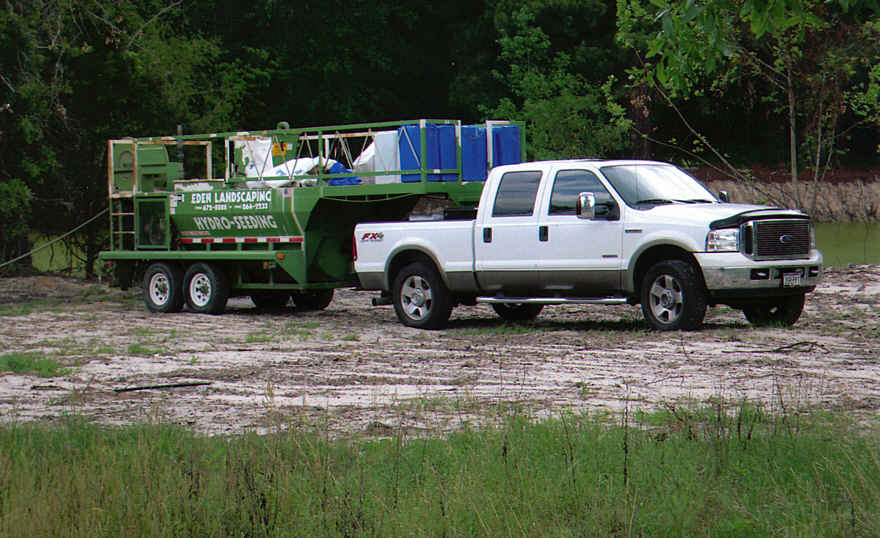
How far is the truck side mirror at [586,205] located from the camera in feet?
52.0

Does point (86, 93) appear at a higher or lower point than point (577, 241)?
higher

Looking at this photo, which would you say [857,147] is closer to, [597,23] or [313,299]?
[597,23]

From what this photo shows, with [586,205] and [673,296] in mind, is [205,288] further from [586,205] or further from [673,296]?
[673,296]

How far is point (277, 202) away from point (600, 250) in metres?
5.82

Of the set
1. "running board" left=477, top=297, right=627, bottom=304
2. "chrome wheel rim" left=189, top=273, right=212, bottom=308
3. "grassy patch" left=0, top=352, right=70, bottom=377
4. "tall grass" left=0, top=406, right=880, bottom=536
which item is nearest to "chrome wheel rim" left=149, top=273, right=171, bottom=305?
"chrome wheel rim" left=189, top=273, right=212, bottom=308

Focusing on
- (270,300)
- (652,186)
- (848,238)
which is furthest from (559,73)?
(652,186)

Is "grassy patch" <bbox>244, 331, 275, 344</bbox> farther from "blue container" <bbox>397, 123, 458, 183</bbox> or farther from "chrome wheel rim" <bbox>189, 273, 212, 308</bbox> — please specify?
"chrome wheel rim" <bbox>189, 273, 212, 308</bbox>

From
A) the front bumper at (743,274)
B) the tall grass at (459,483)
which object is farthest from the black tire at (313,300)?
the tall grass at (459,483)

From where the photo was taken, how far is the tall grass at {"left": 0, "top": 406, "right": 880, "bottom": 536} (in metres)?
6.51

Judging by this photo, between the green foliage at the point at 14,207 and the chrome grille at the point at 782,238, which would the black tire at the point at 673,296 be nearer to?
the chrome grille at the point at 782,238

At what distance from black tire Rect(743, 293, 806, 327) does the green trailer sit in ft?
14.1

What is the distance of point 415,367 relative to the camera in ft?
43.0

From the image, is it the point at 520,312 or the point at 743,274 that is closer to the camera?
the point at 743,274

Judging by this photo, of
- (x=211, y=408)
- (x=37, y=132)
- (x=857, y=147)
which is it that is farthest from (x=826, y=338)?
(x=857, y=147)
